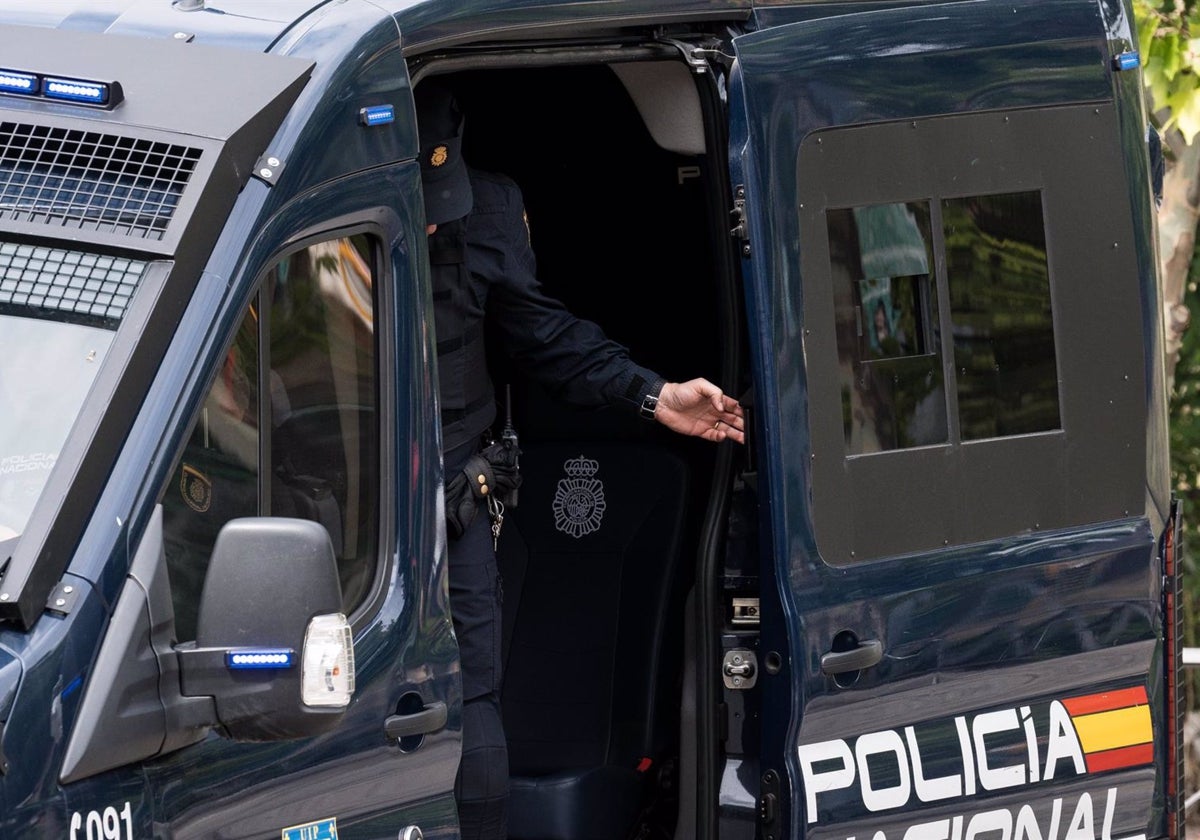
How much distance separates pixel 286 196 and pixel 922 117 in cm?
139

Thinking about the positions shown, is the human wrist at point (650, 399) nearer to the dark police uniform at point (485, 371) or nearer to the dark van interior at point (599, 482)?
the dark police uniform at point (485, 371)

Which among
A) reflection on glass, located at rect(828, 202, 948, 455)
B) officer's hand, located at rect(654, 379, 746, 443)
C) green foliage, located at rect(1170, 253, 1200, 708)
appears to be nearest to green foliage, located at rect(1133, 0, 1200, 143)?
green foliage, located at rect(1170, 253, 1200, 708)

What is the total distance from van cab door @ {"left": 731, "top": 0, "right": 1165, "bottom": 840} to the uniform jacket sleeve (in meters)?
0.42

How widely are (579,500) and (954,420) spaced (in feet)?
3.80

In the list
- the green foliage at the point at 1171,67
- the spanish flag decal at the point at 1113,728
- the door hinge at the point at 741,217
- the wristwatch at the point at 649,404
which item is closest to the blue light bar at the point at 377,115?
the door hinge at the point at 741,217

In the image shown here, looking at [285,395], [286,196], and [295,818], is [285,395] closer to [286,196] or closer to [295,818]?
[286,196]

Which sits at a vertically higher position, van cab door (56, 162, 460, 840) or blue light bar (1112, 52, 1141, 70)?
blue light bar (1112, 52, 1141, 70)

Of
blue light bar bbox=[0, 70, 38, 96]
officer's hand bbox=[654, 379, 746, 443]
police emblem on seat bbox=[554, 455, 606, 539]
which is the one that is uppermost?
blue light bar bbox=[0, 70, 38, 96]

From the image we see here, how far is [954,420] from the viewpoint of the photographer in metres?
3.70

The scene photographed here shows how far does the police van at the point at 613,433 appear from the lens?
2.52 meters

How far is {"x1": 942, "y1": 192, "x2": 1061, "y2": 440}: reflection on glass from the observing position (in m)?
3.71

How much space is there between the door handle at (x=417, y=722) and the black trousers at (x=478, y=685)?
0.42m

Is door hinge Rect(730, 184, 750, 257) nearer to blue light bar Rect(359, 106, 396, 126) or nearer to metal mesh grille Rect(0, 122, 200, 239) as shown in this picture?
blue light bar Rect(359, 106, 396, 126)

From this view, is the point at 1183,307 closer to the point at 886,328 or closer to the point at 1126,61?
the point at 1126,61
